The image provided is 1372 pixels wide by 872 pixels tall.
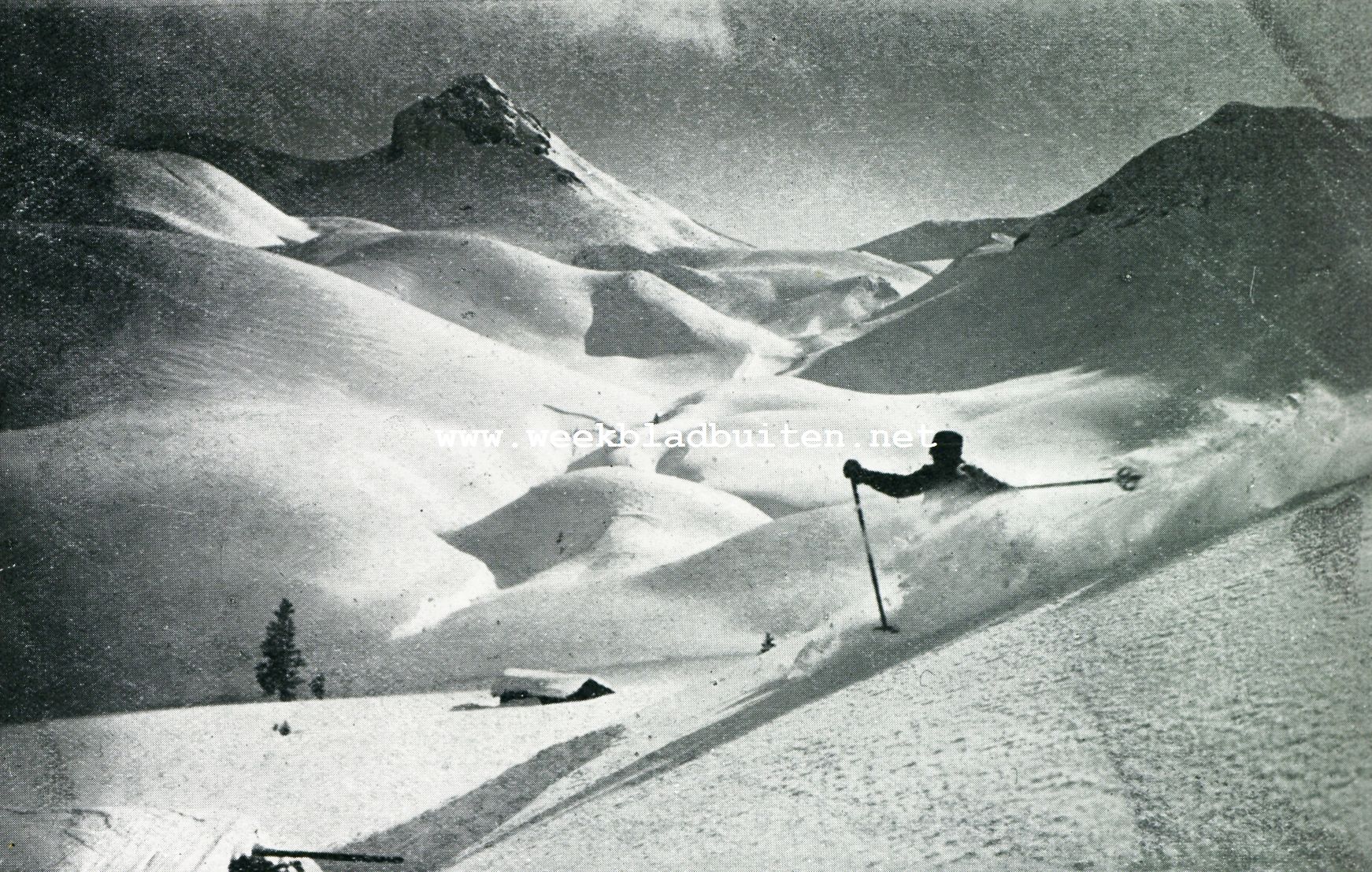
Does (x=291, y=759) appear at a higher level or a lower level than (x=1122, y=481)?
lower

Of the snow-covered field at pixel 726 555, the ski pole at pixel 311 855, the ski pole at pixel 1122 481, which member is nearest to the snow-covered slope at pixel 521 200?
the snow-covered field at pixel 726 555

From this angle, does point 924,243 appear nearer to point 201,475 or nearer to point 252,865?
point 201,475

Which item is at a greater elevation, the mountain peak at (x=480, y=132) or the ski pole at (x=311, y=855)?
the mountain peak at (x=480, y=132)

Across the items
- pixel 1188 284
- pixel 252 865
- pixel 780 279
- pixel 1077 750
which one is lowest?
pixel 1077 750

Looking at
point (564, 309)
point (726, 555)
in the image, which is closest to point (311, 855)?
point (726, 555)

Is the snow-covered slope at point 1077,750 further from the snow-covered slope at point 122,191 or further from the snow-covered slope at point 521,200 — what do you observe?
the snow-covered slope at point 521,200

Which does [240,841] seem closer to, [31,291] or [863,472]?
[863,472]

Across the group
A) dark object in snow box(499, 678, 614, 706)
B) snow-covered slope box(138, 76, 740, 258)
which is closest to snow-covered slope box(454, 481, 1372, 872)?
dark object in snow box(499, 678, 614, 706)
